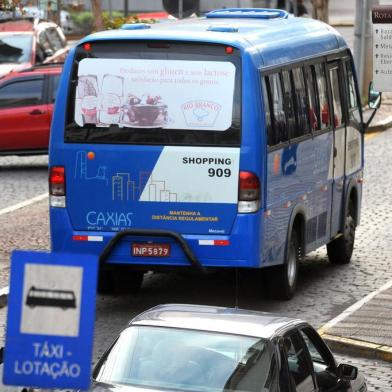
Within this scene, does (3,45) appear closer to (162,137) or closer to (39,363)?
(162,137)

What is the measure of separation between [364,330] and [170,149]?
7.95 feet

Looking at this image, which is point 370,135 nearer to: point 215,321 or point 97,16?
point 97,16

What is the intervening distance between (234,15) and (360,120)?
7.49ft

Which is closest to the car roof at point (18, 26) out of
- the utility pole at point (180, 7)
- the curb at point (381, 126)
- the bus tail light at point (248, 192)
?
the curb at point (381, 126)

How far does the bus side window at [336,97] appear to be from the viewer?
55.0 ft

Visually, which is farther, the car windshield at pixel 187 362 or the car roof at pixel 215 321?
the car roof at pixel 215 321

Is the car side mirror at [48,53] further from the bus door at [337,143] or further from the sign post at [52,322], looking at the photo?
the sign post at [52,322]

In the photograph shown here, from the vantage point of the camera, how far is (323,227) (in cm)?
1645

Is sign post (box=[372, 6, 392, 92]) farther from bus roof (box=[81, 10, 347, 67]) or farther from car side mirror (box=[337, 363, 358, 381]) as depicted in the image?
car side mirror (box=[337, 363, 358, 381])

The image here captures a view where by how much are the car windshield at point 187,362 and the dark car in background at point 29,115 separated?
1707cm

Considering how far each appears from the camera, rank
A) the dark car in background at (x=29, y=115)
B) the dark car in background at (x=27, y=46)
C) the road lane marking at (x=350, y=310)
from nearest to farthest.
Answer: the road lane marking at (x=350, y=310)
the dark car in background at (x=29, y=115)
the dark car in background at (x=27, y=46)

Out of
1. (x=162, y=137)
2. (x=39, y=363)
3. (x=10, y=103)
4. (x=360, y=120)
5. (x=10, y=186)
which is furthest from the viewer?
(x=10, y=103)

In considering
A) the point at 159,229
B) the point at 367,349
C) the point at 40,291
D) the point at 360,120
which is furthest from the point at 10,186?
the point at 40,291

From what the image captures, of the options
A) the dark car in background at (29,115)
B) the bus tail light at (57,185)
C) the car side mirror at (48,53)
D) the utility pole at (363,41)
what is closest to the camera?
the bus tail light at (57,185)
